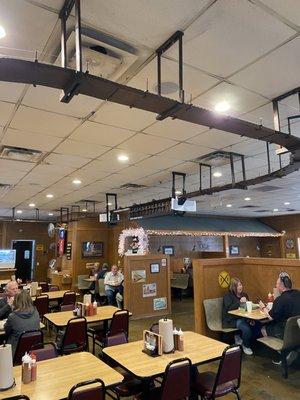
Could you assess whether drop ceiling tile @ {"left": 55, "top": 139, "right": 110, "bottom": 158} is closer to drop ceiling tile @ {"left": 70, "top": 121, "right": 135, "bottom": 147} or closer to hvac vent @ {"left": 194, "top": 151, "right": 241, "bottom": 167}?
drop ceiling tile @ {"left": 70, "top": 121, "right": 135, "bottom": 147}

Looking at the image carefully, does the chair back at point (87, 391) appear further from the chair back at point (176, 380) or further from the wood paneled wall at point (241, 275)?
the wood paneled wall at point (241, 275)

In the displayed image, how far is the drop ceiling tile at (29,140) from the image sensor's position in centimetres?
426

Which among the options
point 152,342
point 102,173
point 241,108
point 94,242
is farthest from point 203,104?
point 94,242

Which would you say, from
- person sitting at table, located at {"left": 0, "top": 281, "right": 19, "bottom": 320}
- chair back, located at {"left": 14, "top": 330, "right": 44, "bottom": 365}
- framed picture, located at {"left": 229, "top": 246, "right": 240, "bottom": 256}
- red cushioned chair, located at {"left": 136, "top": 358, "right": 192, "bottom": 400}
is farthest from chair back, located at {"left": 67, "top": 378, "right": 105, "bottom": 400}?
framed picture, located at {"left": 229, "top": 246, "right": 240, "bottom": 256}

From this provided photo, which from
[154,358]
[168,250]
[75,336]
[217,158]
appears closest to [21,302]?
[75,336]

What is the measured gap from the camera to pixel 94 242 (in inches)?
509

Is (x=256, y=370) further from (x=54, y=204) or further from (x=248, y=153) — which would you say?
(x=54, y=204)

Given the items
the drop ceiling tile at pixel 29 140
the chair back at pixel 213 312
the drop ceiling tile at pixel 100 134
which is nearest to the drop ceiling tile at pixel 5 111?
the drop ceiling tile at pixel 29 140

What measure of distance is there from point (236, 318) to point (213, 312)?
440 mm

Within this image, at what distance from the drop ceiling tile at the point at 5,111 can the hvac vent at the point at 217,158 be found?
313 cm

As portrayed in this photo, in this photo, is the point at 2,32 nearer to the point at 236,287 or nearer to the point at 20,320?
the point at 20,320

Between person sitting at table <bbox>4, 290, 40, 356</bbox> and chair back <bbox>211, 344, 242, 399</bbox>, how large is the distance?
2.51 m

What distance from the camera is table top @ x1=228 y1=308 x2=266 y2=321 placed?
5.15 meters

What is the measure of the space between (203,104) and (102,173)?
348 cm
